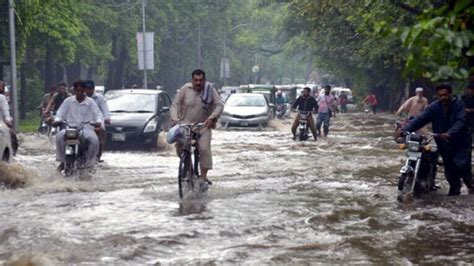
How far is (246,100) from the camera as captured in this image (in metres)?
33.1

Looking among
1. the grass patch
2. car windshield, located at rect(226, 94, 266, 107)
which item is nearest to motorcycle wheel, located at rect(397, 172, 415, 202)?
the grass patch

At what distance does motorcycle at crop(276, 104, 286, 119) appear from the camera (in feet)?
143

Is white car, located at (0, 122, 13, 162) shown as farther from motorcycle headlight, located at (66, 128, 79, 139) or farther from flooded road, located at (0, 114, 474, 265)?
motorcycle headlight, located at (66, 128, 79, 139)

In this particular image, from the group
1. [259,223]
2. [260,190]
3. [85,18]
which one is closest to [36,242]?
[259,223]

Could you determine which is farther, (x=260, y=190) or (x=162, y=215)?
(x=260, y=190)

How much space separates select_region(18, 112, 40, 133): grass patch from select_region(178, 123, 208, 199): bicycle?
18162 mm

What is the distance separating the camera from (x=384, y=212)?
412 inches

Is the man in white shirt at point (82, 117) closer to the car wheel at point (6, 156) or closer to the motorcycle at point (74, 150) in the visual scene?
the motorcycle at point (74, 150)

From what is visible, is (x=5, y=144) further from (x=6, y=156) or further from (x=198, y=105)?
(x=198, y=105)

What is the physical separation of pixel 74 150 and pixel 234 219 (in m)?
4.39

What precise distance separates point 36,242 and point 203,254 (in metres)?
1.61

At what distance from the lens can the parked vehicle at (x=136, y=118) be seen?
20359 millimetres

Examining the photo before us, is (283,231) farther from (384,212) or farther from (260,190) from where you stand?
(260,190)

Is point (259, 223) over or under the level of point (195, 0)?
under
